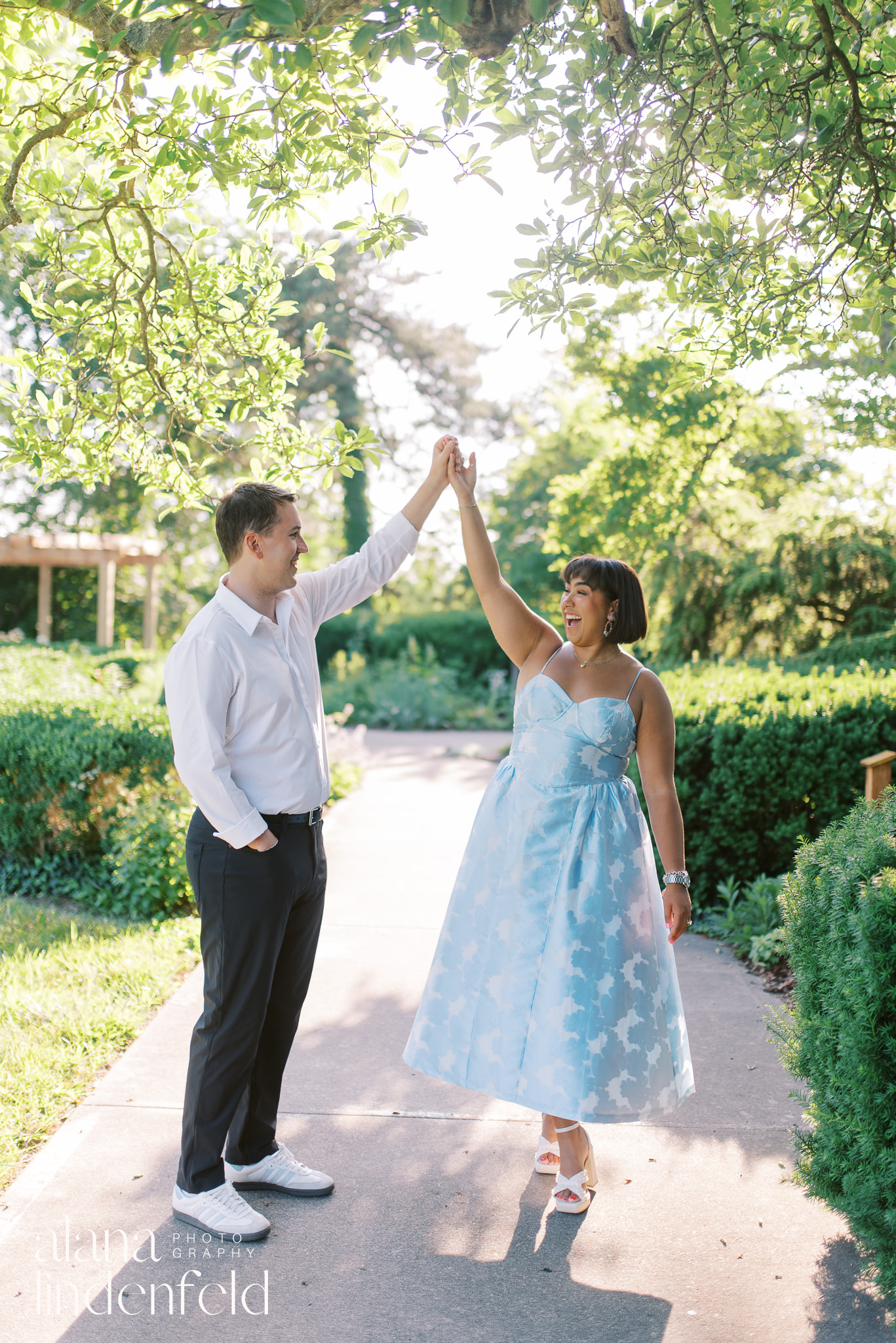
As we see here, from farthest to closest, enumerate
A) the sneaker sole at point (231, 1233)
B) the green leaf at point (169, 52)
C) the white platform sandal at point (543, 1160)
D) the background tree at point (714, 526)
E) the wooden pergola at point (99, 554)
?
the wooden pergola at point (99, 554) < the background tree at point (714, 526) < the white platform sandal at point (543, 1160) < the sneaker sole at point (231, 1233) < the green leaf at point (169, 52)

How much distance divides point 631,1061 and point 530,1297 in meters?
0.64

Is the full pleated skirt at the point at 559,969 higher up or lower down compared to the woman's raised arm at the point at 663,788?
lower down

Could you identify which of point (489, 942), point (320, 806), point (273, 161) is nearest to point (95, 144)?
point (273, 161)

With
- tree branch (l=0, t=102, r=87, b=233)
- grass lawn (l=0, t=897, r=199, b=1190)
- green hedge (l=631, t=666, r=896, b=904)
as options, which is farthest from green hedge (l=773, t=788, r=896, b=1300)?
tree branch (l=0, t=102, r=87, b=233)

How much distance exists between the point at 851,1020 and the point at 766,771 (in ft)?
11.0

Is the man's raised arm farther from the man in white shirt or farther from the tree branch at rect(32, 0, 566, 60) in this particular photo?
the tree branch at rect(32, 0, 566, 60)

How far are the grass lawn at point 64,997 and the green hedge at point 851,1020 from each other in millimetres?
2374

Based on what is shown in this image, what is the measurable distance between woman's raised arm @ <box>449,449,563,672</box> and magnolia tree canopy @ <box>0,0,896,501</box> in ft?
2.18

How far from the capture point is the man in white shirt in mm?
2680

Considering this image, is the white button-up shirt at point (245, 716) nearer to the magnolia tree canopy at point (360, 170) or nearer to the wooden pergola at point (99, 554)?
the magnolia tree canopy at point (360, 170)

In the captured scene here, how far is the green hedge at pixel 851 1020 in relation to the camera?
7.58 feet

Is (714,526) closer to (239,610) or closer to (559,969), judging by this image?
(559,969)

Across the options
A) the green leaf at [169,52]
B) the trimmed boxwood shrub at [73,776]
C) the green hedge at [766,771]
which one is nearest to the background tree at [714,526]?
the green hedge at [766,771]

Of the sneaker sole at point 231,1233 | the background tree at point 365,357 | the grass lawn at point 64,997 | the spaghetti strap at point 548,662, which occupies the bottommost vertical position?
the grass lawn at point 64,997
